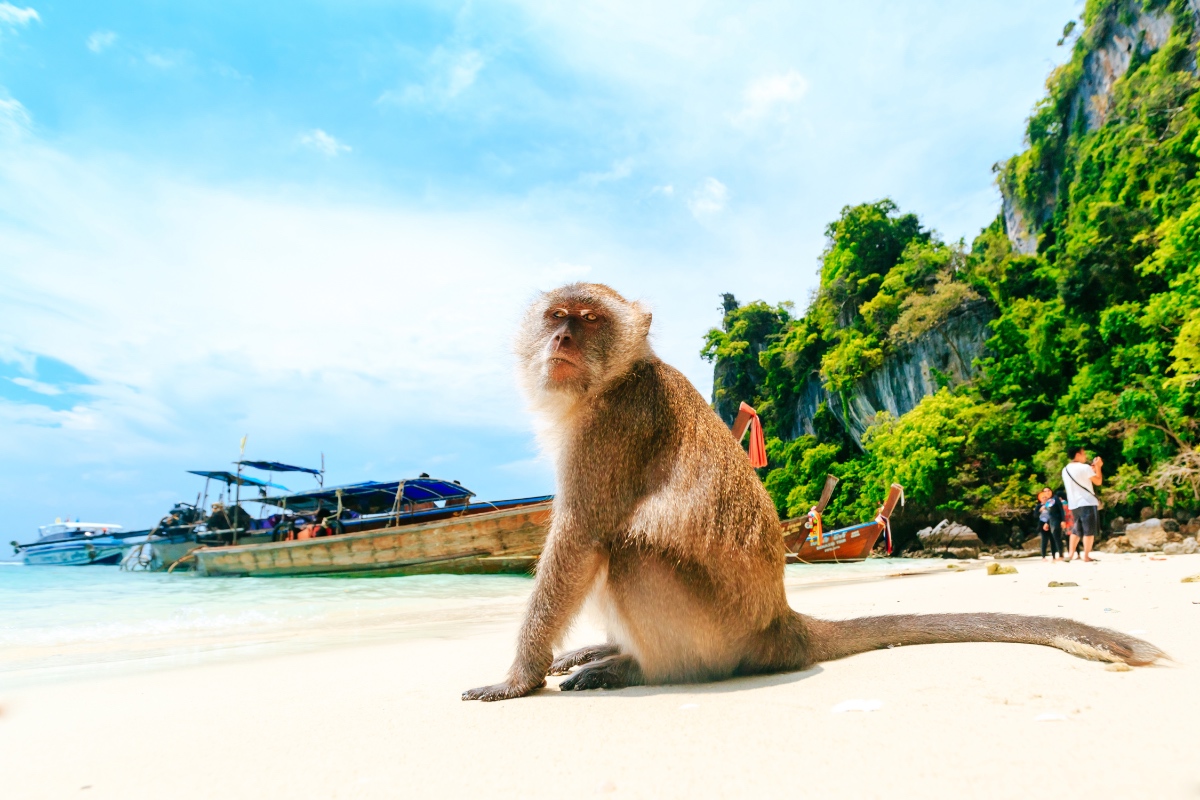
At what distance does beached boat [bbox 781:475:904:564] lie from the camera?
20.8 metres

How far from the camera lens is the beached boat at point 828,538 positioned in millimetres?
20844

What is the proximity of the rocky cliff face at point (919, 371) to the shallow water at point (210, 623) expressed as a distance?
31.1m

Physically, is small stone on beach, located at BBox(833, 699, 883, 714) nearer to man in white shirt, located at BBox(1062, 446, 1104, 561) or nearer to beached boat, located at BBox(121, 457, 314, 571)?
man in white shirt, located at BBox(1062, 446, 1104, 561)

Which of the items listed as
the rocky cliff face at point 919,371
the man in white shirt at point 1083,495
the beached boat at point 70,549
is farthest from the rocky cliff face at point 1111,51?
the beached boat at point 70,549

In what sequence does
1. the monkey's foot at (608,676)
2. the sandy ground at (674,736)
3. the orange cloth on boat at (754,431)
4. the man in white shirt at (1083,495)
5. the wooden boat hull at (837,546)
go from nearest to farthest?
the sandy ground at (674,736) → the monkey's foot at (608,676) → the orange cloth on boat at (754,431) → the man in white shirt at (1083,495) → the wooden boat hull at (837,546)

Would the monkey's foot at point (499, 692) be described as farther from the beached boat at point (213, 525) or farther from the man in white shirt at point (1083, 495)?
the beached boat at point (213, 525)

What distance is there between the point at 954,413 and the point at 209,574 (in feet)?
109

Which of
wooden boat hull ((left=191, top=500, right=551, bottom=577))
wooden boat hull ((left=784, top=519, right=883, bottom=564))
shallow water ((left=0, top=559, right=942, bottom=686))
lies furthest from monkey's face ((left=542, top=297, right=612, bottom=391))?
wooden boat hull ((left=784, top=519, right=883, bottom=564))

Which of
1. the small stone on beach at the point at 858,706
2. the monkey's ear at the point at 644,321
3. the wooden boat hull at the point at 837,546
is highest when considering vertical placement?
the monkey's ear at the point at 644,321

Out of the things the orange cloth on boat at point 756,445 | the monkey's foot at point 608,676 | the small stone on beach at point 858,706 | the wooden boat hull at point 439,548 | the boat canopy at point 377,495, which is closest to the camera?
the small stone on beach at point 858,706

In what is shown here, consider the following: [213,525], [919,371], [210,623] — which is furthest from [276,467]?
[919,371]

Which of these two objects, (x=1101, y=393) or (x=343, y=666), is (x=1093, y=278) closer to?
(x=1101, y=393)

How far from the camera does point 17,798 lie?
172 centimetres

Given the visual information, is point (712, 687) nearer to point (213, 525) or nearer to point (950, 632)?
point (950, 632)
